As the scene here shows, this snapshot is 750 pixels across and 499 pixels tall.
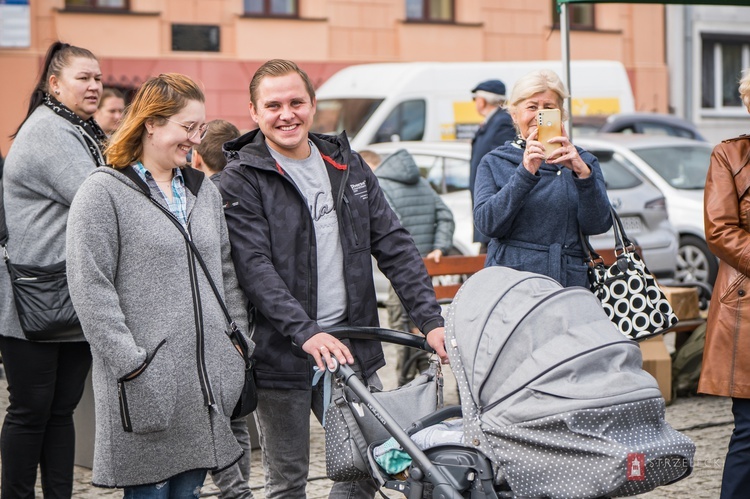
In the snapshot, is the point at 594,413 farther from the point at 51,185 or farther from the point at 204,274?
the point at 51,185

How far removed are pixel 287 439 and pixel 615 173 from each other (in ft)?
28.8

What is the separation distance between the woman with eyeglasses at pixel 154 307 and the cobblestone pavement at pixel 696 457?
2075 mm

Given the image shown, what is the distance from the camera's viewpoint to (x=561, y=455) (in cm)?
344

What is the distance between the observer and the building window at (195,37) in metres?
21.4

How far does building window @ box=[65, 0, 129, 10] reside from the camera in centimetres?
2084

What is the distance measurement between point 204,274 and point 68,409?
1618 millimetres

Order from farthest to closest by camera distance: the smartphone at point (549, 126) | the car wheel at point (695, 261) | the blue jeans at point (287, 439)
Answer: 1. the car wheel at point (695, 261)
2. the smartphone at point (549, 126)
3. the blue jeans at point (287, 439)

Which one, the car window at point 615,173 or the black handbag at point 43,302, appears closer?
the black handbag at point 43,302

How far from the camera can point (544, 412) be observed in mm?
3430

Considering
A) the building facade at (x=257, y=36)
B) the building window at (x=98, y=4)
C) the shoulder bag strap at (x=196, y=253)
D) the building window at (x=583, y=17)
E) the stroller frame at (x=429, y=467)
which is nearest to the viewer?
the stroller frame at (x=429, y=467)

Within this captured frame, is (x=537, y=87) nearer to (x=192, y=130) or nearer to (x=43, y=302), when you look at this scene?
(x=192, y=130)

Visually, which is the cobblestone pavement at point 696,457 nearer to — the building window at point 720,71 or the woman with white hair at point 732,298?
the woman with white hair at point 732,298

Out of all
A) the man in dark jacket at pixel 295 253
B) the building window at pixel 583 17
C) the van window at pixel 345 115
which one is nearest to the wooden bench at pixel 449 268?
the man in dark jacket at pixel 295 253

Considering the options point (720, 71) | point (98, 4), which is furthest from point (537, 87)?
point (720, 71)
